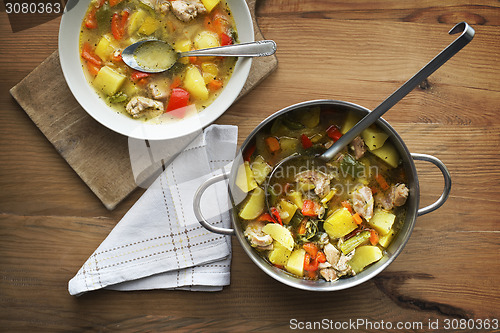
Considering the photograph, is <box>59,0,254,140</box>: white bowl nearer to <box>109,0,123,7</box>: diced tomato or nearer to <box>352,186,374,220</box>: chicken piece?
<box>109,0,123,7</box>: diced tomato

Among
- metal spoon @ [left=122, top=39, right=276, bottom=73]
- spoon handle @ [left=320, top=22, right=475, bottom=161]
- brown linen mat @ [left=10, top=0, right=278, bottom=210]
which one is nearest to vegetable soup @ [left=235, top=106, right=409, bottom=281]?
spoon handle @ [left=320, top=22, right=475, bottom=161]

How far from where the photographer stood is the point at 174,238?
2.26 metres

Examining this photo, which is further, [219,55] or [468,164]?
[468,164]

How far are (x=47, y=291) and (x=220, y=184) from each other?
107 cm

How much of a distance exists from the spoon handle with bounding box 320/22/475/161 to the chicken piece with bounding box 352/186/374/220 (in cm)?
22

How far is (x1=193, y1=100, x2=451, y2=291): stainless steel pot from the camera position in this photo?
1930 millimetres

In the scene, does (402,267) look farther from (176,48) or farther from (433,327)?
(176,48)

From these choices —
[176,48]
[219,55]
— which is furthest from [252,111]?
[176,48]

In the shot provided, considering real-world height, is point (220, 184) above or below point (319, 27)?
below

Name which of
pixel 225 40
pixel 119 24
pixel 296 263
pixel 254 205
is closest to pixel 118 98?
pixel 119 24

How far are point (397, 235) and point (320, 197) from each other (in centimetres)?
42

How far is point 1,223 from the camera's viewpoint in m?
2.28

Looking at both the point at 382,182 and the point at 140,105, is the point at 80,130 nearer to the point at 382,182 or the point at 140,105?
the point at 140,105

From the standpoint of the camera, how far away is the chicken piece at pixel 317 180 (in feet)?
6.82
